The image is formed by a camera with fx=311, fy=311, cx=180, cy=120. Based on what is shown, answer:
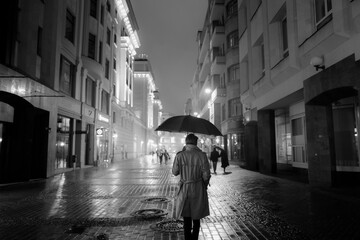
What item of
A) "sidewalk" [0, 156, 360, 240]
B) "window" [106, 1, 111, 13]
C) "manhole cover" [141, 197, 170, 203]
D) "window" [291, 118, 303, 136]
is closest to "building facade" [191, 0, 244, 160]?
"window" [291, 118, 303, 136]

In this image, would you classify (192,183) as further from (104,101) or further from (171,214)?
(104,101)

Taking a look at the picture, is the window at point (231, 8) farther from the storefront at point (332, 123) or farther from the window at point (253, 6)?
the storefront at point (332, 123)

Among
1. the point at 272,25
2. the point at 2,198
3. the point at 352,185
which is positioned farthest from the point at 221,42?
the point at 2,198

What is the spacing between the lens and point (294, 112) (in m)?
18.2

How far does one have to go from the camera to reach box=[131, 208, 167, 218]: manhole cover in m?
7.40

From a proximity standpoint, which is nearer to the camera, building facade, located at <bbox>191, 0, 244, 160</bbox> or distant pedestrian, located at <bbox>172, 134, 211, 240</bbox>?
distant pedestrian, located at <bbox>172, 134, 211, 240</bbox>

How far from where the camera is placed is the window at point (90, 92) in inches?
1101

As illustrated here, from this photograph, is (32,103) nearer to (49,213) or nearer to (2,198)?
(2,198)

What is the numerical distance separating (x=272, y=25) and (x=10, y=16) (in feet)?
43.3

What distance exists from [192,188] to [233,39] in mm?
27725

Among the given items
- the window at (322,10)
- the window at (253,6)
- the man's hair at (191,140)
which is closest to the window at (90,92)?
the window at (253,6)

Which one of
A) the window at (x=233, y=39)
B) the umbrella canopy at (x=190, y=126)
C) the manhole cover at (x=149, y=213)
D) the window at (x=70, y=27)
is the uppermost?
the window at (x=233, y=39)

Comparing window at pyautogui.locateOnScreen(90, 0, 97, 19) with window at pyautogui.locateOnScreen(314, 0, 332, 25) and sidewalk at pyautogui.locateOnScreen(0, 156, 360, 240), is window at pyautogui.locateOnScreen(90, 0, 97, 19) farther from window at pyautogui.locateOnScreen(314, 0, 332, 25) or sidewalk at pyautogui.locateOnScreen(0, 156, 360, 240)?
window at pyautogui.locateOnScreen(314, 0, 332, 25)

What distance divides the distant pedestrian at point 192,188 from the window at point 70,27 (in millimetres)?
20320
